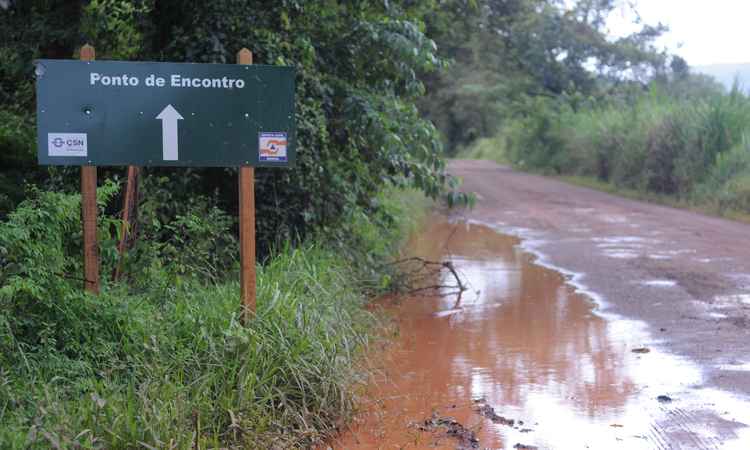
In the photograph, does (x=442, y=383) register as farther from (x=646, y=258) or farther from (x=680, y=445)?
(x=646, y=258)

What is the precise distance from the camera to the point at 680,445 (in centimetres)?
544

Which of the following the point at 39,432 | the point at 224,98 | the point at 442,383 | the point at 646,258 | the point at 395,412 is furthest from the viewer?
the point at 646,258

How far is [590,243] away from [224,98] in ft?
32.8

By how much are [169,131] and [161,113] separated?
12cm

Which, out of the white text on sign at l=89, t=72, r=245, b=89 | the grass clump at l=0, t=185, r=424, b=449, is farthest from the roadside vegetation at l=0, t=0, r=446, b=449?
the white text on sign at l=89, t=72, r=245, b=89

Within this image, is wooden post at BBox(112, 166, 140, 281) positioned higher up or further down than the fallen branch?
higher up

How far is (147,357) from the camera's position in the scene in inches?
212

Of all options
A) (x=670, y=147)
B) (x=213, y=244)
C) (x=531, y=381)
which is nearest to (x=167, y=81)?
(x=213, y=244)

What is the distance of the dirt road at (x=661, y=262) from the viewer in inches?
316

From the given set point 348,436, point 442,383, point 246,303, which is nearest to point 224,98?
point 246,303

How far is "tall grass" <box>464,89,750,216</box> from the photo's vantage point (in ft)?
66.9

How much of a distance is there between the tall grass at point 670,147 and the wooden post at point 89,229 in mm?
15692

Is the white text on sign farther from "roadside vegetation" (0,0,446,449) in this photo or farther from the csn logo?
"roadside vegetation" (0,0,446,449)

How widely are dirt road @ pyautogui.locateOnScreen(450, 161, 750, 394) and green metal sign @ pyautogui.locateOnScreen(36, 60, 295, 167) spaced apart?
150 inches
